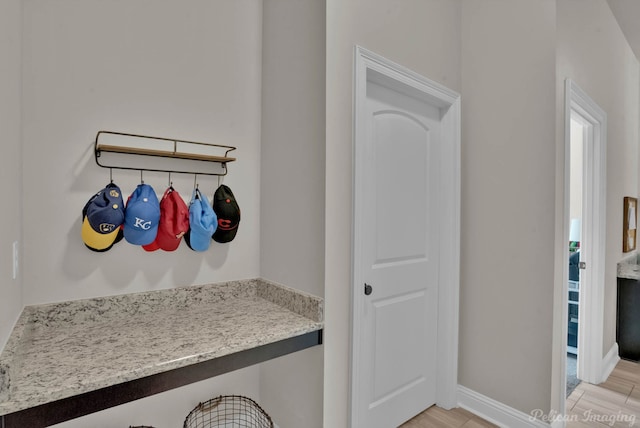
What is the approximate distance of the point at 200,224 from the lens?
1531mm

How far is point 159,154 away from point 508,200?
1.91 m

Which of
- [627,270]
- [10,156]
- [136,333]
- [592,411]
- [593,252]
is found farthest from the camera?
[627,270]

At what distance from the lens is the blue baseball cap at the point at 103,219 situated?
51.0 inches

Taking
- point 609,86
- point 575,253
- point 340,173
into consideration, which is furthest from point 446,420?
point 609,86

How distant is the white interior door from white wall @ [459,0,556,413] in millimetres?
236

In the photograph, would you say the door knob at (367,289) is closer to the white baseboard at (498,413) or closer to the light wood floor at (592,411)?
the light wood floor at (592,411)

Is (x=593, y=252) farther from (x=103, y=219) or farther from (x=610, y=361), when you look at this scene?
(x=103, y=219)

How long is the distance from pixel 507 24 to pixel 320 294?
6.36 feet

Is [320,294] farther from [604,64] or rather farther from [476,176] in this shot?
[604,64]

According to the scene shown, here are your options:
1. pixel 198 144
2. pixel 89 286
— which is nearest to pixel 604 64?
pixel 198 144

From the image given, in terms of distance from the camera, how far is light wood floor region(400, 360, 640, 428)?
1.99 meters

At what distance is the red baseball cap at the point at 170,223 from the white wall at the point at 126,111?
91mm

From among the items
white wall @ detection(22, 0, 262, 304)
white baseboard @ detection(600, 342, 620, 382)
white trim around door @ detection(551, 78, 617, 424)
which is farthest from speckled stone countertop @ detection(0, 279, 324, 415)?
white baseboard @ detection(600, 342, 620, 382)

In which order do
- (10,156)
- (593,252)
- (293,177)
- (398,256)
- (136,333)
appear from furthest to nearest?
1. (593,252)
2. (398,256)
3. (293,177)
4. (136,333)
5. (10,156)
